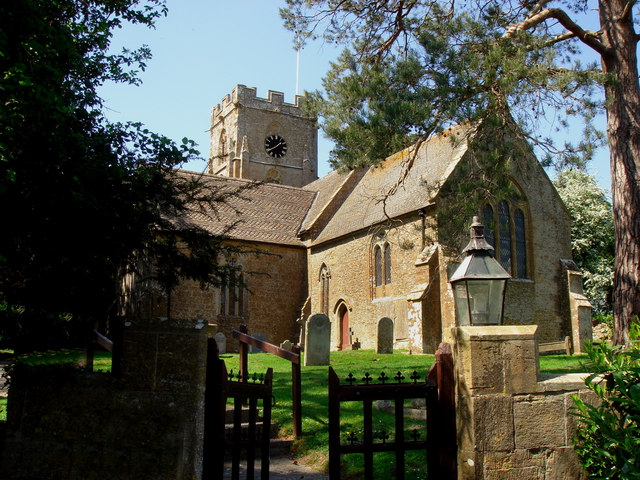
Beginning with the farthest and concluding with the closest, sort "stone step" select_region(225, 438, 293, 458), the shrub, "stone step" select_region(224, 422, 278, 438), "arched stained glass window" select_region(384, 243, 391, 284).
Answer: "arched stained glass window" select_region(384, 243, 391, 284), "stone step" select_region(225, 438, 293, 458), "stone step" select_region(224, 422, 278, 438), the shrub

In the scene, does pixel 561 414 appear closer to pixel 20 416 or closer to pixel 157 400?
pixel 157 400

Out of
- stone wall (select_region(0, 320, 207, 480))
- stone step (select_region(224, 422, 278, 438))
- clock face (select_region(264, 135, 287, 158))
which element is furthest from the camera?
clock face (select_region(264, 135, 287, 158))

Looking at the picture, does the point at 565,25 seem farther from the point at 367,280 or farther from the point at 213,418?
the point at 367,280

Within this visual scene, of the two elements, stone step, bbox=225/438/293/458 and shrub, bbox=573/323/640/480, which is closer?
shrub, bbox=573/323/640/480

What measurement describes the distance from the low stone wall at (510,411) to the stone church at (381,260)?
1113 cm

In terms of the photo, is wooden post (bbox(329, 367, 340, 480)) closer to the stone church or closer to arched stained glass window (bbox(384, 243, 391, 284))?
the stone church

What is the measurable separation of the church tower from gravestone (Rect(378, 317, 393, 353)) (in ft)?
86.6

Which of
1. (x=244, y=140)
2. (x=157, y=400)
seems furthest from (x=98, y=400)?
Result: (x=244, y=140)

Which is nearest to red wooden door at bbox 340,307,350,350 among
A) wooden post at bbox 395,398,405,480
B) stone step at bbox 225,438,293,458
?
stone step at bbox 225,438,293,458

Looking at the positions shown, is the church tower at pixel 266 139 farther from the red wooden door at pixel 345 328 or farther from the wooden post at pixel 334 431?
the wooden post at pixel 334 431

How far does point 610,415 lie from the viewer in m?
4.47

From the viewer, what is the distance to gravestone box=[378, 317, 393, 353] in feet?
57.4

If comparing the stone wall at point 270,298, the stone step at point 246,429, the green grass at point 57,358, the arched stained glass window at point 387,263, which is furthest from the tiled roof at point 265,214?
the green grass at point 57,358

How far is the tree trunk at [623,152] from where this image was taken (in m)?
10.3
